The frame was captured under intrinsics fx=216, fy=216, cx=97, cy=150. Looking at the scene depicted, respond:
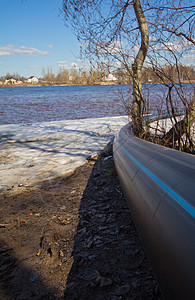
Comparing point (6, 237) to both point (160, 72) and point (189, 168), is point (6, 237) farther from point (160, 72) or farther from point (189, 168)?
point (160, 72)

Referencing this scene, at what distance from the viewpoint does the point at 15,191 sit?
317cm

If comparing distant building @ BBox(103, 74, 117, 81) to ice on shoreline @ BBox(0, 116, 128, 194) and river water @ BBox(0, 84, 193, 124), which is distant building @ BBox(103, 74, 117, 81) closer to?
river water @ BBox(0, 84, 193, 124)

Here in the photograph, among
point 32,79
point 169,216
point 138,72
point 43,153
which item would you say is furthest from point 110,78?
point 32,79

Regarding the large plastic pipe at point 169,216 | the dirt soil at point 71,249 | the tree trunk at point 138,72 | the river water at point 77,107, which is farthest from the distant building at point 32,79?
the large plastic pipe at point 169,216

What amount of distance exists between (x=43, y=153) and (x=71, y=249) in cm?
340

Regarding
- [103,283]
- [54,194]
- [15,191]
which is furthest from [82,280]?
[15,191]

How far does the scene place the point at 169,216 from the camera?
1106mm

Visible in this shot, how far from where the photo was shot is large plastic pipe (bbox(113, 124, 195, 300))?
922 mm

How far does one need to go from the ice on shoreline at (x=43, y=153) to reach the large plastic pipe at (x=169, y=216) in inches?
90.7

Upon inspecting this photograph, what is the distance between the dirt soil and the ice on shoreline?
58 centimetres

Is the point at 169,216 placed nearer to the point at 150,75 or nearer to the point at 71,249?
the point at 71,249

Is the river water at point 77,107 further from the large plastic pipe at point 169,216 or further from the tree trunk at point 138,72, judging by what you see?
the large plastic pipe at point 169,216

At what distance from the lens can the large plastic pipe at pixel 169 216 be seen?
0.92 m

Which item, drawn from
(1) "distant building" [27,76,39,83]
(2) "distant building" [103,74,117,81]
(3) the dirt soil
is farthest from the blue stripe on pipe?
(1) "distant building" [27,76,39,83]
